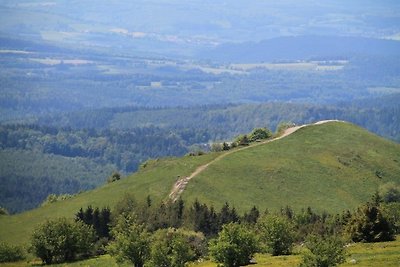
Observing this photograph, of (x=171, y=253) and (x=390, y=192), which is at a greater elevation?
(x=171, y=253)

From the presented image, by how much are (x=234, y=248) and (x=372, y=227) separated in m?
15.9

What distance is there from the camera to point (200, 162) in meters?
140

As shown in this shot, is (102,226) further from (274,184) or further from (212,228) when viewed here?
(274,184)

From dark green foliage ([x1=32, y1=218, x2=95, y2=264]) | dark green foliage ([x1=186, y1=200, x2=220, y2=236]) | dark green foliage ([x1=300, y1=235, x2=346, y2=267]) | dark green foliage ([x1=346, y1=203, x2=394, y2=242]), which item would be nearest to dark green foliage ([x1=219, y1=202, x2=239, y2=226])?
dark green foliage ([x1=186, y1=200, x2=220, y2=236])

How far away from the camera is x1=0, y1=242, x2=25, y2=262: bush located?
334ft

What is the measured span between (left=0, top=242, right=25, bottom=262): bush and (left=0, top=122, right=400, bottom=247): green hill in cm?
1446

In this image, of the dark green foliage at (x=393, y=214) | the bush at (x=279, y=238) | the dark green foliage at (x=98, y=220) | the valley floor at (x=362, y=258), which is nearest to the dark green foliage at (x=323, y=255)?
the valley floor at (x=362, y=258)

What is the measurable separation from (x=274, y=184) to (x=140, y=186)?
20.5 meters

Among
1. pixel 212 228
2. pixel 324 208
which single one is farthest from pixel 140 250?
pixel 324 208

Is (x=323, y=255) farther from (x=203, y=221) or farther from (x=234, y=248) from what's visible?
(x=203, y=221)

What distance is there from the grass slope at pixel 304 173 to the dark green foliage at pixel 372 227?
39.1m

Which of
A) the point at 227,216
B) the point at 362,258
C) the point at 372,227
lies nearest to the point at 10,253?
the point at 227,216

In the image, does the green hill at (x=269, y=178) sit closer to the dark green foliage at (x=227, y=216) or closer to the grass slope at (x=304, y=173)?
the grass slope at (x=304, y=173)

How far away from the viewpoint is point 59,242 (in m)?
94.9
